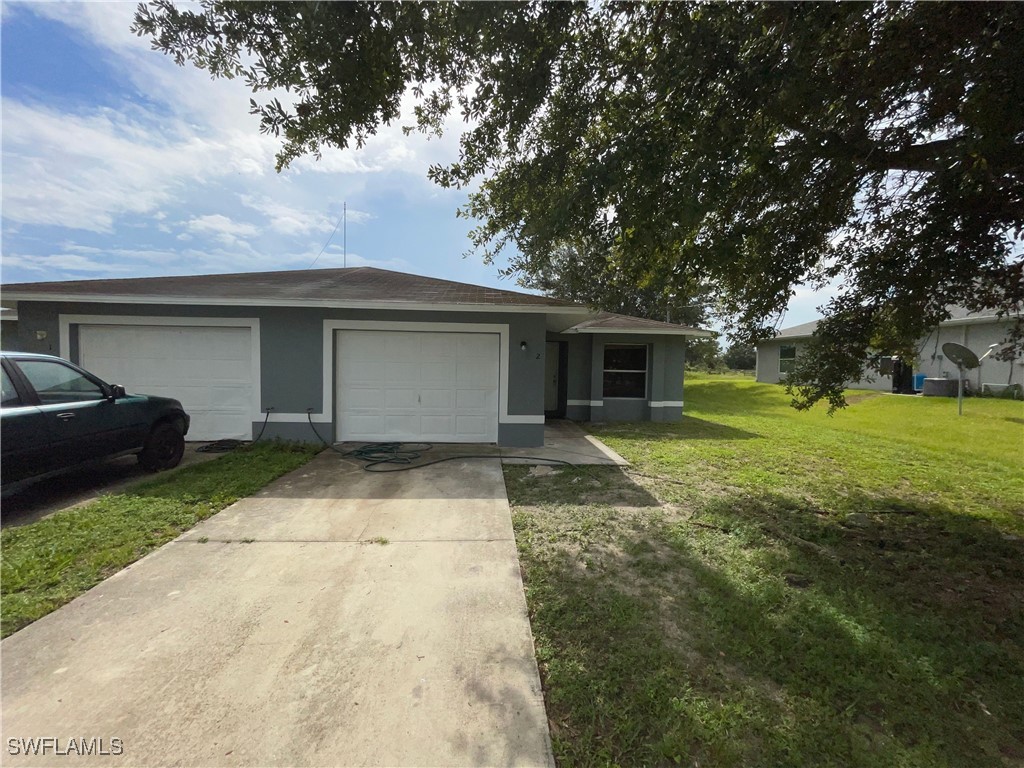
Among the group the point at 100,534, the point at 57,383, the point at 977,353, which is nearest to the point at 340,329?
the point at 57,383

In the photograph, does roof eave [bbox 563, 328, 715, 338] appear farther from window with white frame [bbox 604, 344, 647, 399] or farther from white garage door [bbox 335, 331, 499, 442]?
white garage door [bbox 335, 331, 499, 442]

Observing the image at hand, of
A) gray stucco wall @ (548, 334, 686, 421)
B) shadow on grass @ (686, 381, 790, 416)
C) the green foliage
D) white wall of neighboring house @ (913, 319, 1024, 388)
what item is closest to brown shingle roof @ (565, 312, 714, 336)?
gray stucco wall @ (548, 334, 686, 421)

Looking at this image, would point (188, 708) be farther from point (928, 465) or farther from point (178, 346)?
point (928, 465)

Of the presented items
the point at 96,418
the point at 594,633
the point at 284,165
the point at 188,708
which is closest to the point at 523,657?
the point at 594,633

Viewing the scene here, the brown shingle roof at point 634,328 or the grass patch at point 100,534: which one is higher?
the brown shingle roof at point 634,328

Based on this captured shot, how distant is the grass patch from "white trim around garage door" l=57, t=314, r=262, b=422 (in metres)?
2.06

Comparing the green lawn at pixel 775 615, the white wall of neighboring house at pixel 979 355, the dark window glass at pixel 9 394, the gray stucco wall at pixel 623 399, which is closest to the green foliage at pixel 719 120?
the green lawn at pixel 775 615

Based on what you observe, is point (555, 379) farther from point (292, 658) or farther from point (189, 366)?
point (292, 658)

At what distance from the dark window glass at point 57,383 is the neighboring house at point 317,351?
8.25 ft

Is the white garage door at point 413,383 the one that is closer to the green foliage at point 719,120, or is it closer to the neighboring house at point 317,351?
the neighboring house at point 317,351

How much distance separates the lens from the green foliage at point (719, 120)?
3311 millimetres

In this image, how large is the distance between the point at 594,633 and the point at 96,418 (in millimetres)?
5808

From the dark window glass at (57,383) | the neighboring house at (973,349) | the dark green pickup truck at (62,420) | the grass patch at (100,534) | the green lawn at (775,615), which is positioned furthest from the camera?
the neighboring house at (973,349)

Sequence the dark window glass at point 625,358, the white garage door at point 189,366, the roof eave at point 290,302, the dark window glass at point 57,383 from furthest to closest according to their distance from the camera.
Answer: the dark window glass at point 625,358 → the white garage door at point 189,366 → the roof eave at point 290,302 → the dark window glass at point 57,383
